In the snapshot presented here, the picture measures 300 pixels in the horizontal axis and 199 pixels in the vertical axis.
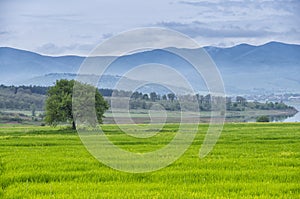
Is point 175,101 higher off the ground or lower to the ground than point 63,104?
lower

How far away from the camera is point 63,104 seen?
59.9 meters

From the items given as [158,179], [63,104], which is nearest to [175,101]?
[158,179]

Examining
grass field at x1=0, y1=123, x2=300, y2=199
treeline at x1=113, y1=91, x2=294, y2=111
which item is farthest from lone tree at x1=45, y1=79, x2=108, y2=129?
grass field at x1=0, y1=123, x2=300, y2=199

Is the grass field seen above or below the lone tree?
below

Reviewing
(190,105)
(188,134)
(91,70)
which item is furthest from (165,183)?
(188,134)

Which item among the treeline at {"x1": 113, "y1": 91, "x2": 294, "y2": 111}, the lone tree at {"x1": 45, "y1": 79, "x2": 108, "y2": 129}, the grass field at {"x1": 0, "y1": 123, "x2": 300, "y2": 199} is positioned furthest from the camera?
the lone tree at {"x1": 45, "y1": 79, "x2": 108, "y2": 129}

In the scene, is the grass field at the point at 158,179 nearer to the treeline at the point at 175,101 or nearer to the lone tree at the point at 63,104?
the treeline at the point at 175,101

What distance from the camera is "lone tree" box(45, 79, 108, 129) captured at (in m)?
60.1

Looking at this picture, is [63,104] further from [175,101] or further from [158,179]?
[158,179]

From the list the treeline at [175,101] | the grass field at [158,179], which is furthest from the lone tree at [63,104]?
the grass field at [158,179]

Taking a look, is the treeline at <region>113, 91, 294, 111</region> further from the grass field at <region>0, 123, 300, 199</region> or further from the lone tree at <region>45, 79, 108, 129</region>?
the grass field at <region>0, 123, 300, 199</region>

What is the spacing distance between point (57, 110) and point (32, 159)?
38387 mm

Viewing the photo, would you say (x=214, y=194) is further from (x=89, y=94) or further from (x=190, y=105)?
(x=89, y=94)

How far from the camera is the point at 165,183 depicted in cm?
1523
